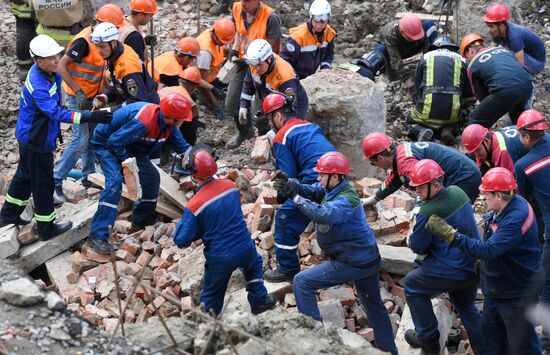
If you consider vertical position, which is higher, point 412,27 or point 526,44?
point 526,44

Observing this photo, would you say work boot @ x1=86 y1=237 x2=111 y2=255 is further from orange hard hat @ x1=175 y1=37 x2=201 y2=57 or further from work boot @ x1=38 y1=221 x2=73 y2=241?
orange hard hat @ x1=175 y1=37 x2=201 y2=57

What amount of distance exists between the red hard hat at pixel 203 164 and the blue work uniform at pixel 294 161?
890mm

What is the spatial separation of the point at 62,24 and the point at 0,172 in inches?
87.2

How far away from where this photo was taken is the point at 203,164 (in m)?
6.50

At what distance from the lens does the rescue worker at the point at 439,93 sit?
9570mm

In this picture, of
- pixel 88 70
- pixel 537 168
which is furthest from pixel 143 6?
pixel 537 168

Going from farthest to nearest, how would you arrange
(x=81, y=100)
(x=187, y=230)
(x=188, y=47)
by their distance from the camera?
(x=188, y=47)
(x=81, y=100)
(x=187, y=230)

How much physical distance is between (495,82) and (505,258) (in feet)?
10.7

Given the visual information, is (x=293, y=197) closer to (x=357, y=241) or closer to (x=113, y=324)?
(x=357, y=241)

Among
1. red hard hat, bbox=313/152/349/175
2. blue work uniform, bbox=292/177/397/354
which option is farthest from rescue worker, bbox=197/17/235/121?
red hard hat, bbox=313/152/349/175

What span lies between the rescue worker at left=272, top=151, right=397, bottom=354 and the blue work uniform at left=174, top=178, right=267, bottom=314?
0.44m

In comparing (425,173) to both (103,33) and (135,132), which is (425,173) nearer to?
(135,132)

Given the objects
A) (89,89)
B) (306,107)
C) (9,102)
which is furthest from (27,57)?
(306,107)

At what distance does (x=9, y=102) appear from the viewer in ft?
36.8
